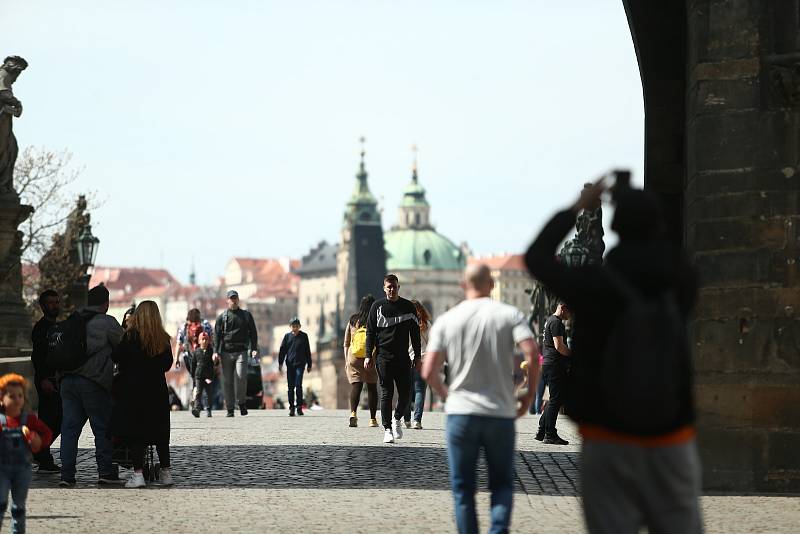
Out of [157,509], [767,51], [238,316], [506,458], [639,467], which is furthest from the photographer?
[238,316]

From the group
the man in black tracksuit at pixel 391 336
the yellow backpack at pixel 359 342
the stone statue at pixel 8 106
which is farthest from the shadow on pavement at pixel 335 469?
the stone statue at pixel 8 106

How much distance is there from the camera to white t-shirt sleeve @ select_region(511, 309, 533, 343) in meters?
8.49

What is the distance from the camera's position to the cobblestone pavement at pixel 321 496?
35.7 feet

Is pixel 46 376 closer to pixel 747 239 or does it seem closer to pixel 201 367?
pixel 747 239

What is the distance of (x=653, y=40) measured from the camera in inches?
643

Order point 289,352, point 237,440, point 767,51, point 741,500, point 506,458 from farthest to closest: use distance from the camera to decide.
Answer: point 289,352, point 237,440, point 767,51, point 741,500, point 506,458

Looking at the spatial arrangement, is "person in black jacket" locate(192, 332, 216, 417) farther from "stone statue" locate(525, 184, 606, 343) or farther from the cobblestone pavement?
the cobblestone pavement

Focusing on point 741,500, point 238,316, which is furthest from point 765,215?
point 238,316

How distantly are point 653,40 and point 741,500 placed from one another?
204 inches

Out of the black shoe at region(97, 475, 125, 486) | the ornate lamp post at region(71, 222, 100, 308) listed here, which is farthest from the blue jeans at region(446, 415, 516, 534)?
the ornate lamp post at region(71, 222, 100, 308)

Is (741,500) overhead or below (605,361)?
below

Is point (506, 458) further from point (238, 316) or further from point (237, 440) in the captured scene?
point (238, 316)

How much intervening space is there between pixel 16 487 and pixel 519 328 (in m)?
2.86

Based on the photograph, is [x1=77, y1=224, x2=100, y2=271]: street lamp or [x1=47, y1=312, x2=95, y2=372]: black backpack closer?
[x1=47, y1=312, x2=95, y2=372]: black backpack
